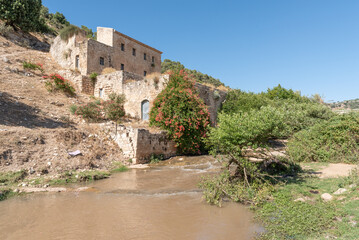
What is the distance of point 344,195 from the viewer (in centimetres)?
512

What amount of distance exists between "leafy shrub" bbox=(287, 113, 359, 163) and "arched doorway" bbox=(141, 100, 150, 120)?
393 inches

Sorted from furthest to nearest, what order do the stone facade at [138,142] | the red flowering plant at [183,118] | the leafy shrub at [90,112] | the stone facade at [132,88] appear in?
the stone facade at [132,88]
the leafy shrub at [90,112]
the red flowering plant at [183,118]
the stone facade at [138,142]

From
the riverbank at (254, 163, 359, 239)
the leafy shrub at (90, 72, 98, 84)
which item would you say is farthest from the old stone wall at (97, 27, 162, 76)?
the riverbank at (254, 163, 359, 239)

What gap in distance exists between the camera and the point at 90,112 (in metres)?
14.4

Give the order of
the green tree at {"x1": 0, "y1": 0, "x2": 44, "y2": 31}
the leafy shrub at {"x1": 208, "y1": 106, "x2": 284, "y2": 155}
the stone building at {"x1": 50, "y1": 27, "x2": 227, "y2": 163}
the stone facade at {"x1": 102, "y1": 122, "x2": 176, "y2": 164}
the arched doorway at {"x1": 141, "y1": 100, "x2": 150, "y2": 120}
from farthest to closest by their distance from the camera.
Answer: the green tree at {"x1": 0, "y1": 0, "x2": 44, "y2": 31}, the arched doorway at {"x1": 141, "y1": 100, "x2": 150, "y2": 120}, the stone building at {"x1": 50, "y1": 27, "x2": 227, "y2": 163}, the stone facade at {"x1": 102, "y1": 122, "x2": 176, "y2": 164}, the leafy shrub at {"x1": 208, "y1": 106, "x2": 284, "y2": 155}

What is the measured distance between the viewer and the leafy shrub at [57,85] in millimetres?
16967

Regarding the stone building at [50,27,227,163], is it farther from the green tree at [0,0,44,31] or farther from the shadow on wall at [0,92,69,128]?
the green tree at [0,0,44,31]

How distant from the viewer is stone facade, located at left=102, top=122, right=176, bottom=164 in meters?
11.8

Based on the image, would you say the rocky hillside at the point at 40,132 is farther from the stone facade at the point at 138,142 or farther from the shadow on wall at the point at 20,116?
the stone facade at the point at 138,142

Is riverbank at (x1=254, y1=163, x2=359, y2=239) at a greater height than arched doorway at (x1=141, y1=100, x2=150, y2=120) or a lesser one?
lesser

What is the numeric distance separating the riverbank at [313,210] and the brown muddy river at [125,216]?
48 centimetres

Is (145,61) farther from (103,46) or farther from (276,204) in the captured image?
(276,204)

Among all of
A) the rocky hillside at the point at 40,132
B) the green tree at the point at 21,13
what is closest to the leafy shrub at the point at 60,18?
the green tree at the point at 21,13

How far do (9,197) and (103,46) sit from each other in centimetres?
1916
